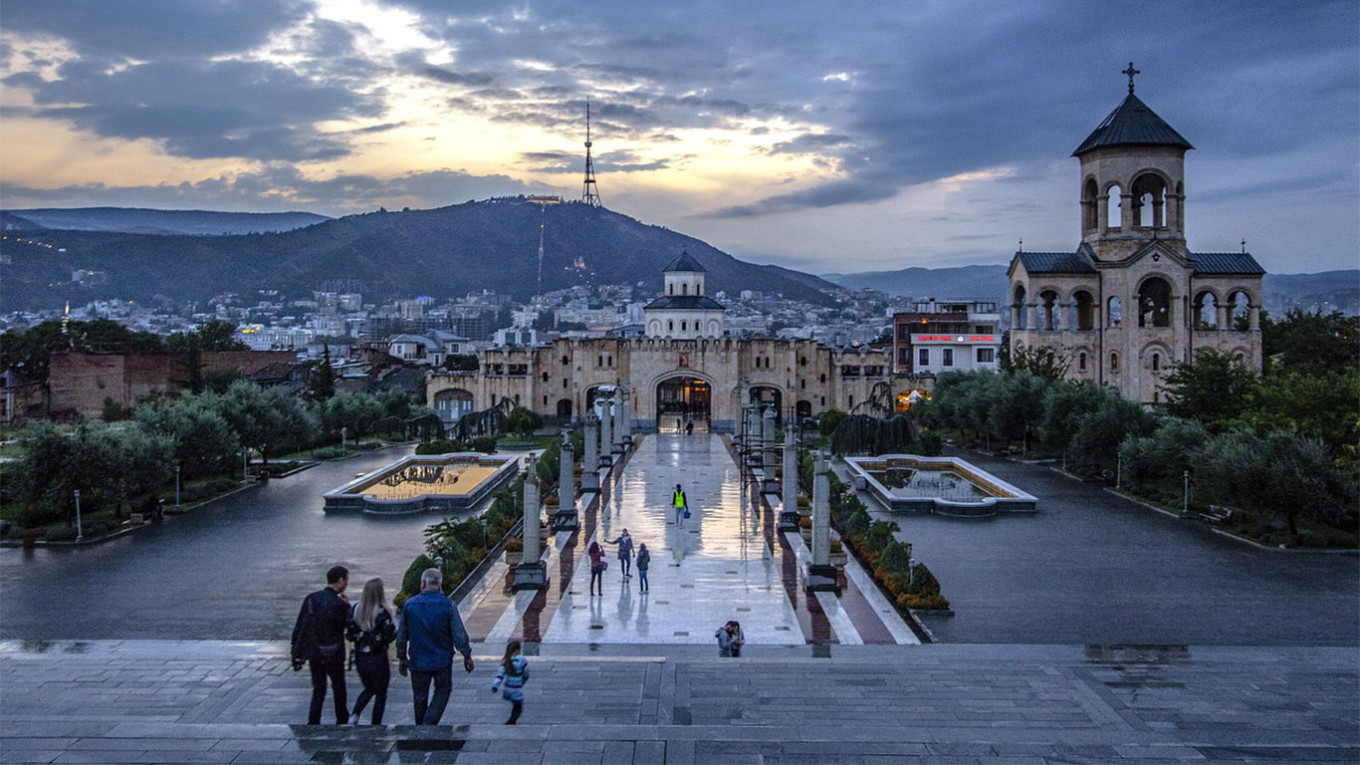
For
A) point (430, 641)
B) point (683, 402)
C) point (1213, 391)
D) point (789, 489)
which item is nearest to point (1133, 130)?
point (1213, 391)

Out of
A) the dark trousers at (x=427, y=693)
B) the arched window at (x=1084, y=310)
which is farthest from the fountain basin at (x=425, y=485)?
the arched window at (x=1084, y=310)

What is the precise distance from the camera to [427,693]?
9164 millimetres

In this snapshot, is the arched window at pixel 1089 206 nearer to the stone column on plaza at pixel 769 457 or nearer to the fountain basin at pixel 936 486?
the fountain basin at pixel 936 486

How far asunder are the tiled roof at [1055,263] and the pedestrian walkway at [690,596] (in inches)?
996

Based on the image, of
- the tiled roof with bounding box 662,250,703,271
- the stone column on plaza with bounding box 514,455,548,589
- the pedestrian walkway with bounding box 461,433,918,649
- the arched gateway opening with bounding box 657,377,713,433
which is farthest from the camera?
the tiled roof with bounding box 662,250,703,271

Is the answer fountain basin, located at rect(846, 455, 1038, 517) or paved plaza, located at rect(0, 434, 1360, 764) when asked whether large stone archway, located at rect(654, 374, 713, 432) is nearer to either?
fountain basin, located at rect(846, 455, 1038, 517)

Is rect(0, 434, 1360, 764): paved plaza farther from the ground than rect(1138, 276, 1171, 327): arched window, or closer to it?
closer to it

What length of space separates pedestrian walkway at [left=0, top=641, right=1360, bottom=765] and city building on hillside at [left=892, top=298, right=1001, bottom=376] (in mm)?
45388

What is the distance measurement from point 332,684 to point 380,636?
0.58m

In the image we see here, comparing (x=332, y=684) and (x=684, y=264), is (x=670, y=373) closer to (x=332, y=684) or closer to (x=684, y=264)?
(x=684, y=264)

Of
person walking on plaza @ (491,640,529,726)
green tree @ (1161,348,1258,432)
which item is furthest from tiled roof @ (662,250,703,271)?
person walking on plaza @ (491,640,529,726)

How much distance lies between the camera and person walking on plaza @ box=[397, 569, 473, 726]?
8969 mm

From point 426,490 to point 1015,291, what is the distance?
2942 cm

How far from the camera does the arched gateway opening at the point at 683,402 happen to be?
186 feet
